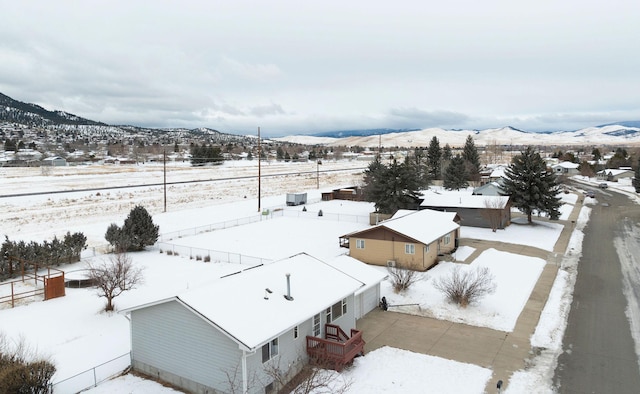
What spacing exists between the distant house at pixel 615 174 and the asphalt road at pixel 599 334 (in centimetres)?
7780

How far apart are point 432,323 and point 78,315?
17.4 m

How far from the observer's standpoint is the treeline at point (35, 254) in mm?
28812

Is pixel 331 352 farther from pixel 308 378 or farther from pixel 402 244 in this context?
pixel 402 244

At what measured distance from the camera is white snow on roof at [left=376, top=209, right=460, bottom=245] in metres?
31.4

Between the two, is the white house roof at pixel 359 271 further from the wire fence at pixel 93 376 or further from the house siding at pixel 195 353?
the wire fence at pixel 93 376

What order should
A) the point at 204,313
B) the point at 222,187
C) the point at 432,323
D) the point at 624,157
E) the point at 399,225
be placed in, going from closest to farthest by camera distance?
the point at 204,313
the point at 432,323
the point at 399,225
the point at 222,187
the point at 624,157

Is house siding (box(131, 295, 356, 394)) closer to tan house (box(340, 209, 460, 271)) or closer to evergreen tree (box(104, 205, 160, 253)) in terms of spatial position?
A: tan house (box(340, 209, 460, 271))

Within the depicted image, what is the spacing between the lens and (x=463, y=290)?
2325cm

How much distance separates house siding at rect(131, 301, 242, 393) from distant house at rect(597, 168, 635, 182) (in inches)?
4510

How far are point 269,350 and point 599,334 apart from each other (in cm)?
1509

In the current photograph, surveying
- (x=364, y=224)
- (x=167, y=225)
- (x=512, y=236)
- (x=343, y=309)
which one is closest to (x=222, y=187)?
(x=167, y=225)

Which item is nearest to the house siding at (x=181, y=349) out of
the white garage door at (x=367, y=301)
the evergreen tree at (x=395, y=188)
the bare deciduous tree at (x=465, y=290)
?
the white garage door at (x=367, y=301)

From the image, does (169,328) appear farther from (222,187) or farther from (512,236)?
(222,187)

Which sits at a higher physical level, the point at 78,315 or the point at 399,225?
the point at 399,225
